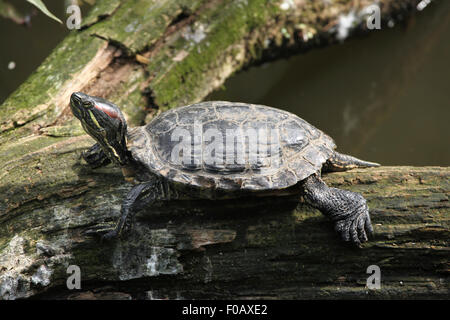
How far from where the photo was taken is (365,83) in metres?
6.98

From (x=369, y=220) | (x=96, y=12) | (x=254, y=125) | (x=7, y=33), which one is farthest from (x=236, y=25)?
(x=7, y=33)

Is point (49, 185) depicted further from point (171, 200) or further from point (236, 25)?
point (236, 25)

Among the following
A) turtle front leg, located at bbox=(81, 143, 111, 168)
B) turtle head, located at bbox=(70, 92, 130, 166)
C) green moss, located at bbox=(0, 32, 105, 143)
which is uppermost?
green moss, located at bbox=(0, 32, 105, 143)

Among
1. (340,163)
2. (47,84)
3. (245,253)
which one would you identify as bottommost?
(245,253)

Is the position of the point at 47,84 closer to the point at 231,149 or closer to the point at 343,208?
the point at 231,149

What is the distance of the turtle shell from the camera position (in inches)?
113

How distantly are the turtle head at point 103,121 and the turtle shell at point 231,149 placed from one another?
0.12 m

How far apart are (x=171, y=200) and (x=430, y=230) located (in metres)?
1.89

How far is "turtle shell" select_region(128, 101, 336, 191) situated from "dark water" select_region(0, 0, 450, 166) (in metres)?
2.60

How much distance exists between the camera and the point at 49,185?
3088 mm

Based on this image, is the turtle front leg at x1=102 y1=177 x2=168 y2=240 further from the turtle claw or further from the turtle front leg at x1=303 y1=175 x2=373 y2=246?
the turtle claw

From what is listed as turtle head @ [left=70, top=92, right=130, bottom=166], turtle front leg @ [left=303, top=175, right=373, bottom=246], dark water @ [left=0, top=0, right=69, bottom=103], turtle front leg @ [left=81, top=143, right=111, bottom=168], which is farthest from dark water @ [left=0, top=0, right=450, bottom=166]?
turtle front leg @ [left=303, top=175, right=373, bottom=246]

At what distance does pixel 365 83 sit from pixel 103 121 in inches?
211

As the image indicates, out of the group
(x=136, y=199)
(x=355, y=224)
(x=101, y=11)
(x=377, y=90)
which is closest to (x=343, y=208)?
(x=355, y=224)
